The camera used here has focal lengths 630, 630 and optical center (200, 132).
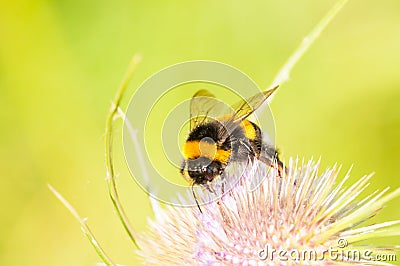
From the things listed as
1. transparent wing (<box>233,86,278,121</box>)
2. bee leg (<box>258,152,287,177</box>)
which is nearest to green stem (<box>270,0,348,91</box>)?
transparent wing (<box>233,86,278,121</box>)

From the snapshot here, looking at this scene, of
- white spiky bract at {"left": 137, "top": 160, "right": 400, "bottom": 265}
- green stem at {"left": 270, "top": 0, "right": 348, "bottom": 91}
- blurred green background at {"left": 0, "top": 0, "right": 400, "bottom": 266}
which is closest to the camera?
white spiky bract at {"left": 137, "top": 160, "right": 400, "bottom": 265}

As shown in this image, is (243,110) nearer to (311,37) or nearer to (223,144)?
(223,144)

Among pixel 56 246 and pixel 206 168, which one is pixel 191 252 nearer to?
pixel 206 168

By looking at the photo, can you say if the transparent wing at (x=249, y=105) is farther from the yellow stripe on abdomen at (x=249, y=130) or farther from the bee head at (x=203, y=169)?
the bee head at (x=203, y=169)

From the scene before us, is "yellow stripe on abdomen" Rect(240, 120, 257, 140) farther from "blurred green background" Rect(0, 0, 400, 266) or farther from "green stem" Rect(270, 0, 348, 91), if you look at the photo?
"blurred green background" Rect(0, 0, 400, 266)

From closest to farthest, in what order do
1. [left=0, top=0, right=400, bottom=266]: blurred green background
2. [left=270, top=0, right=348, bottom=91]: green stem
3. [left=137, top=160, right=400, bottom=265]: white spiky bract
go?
[left=137, top=160, right=400, bottom=265]: white spiky bract < [left=270, top=0, right=348, bottom=91]: green stem < [left=0, top=0, right=400, bottom=266]: blurred green background

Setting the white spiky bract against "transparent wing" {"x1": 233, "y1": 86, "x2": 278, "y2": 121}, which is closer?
the white spiky bract

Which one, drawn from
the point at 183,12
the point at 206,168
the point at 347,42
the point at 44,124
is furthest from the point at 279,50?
the point at 206,168

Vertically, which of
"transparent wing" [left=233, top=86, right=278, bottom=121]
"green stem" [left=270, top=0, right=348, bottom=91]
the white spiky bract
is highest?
"green stem" [left=270, top=0, right=348, bottom=91]

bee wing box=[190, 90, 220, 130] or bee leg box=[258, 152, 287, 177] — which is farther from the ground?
bee wing box=[190, 90, 220, 130]
